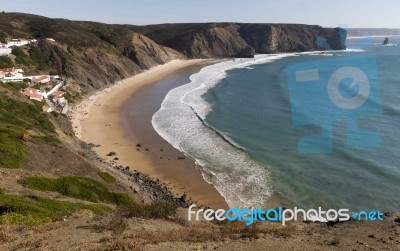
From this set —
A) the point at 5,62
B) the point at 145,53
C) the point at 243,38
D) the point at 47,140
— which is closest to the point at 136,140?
the point at 47,140

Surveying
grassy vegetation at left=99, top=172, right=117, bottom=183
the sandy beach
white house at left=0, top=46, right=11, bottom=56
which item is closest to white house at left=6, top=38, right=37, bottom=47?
white house at left=0, top=46, right=11, bottom=56

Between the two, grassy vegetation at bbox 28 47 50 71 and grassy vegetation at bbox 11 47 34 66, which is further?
grassy vegetation at bbox 28 47 50 71

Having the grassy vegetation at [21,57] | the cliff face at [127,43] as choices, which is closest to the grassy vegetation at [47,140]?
the cliff face at [127,43]

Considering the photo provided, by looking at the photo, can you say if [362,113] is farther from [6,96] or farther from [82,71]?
[82,71]

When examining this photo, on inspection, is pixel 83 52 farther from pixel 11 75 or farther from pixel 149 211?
pixel 149 211

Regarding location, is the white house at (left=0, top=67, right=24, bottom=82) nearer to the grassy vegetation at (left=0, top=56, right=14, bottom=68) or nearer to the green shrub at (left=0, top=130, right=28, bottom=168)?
the grassy vegetation at (left=0, top=56, right=14, bottom=68)

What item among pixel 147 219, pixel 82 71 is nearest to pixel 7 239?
pixel 147 219

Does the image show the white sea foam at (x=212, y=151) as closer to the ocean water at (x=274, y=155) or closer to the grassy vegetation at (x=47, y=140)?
the ocean water at (x=274, y=155)
